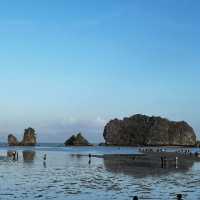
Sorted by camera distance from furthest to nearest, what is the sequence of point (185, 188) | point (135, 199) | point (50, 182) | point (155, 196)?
point (50, 182), point (185, 188), point (155, 196), point (135, 199)

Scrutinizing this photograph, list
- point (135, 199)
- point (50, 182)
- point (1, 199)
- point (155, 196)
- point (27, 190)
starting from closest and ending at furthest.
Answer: point (135, 199) → point (1, 199) → point (155, 196) → point (27, 190) → point (50, 182)

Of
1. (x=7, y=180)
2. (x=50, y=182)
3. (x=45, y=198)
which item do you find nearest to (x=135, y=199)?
(x=45, y=198)

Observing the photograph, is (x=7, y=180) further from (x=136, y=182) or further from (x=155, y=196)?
(x=155, y=196)

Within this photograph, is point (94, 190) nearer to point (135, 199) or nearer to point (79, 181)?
point (79, 181)

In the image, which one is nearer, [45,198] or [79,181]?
[45,198]

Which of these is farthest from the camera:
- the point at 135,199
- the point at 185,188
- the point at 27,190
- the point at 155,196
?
the point at 185,188

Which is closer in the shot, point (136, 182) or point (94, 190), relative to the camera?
point (94, 190)

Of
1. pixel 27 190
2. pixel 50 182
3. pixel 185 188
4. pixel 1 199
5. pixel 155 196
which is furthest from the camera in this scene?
pixel 50 182

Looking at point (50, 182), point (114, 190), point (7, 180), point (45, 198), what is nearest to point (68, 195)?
point (45, 198)

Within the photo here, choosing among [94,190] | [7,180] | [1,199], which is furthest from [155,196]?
[7,180]

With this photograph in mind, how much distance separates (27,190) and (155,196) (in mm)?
11230

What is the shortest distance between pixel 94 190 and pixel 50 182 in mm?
7851

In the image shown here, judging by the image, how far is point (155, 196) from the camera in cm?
3678

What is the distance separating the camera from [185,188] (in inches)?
1684
